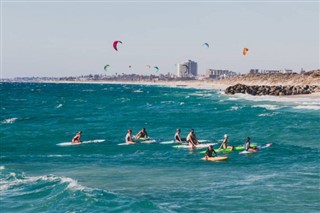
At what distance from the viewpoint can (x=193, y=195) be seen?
16.7 meters

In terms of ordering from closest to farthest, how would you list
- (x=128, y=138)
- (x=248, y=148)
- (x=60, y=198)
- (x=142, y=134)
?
(x=60, y=198)
(x=248, y=148)
(x=128, y=138)
(x=142, y=134)

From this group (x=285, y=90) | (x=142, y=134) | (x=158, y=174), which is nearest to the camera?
(x=158, y=174)

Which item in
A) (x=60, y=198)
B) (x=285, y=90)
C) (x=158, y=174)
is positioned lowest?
(x=60, y=198)

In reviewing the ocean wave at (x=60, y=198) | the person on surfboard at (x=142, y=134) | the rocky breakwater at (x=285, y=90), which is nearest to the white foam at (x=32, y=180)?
the ocean wave at (x=60, y=198)

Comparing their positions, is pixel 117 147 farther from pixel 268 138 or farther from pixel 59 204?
pixel 59 204

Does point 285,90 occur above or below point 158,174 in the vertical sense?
above

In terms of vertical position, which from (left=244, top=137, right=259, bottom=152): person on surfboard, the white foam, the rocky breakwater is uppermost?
the rocky breakwater

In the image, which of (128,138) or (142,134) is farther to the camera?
(142,134)

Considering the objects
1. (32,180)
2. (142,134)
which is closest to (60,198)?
(32,180)

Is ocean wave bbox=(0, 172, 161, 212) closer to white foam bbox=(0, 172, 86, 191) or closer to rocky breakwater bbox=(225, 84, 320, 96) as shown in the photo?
white foam bbox=(0, 172, 86, 191)

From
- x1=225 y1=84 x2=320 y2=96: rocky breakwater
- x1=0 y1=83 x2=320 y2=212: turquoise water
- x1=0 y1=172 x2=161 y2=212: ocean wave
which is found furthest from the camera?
x1=225 y1=84 x2=320 y2=96: rocky breakwater

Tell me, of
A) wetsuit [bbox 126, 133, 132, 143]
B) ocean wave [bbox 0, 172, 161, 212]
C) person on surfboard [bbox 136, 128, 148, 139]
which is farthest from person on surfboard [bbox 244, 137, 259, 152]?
ocean wave [bbox 0, 172, 161, 212]

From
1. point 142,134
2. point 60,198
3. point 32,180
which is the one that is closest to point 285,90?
point 142,134

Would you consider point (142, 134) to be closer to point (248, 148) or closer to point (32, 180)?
point (248, 148)
